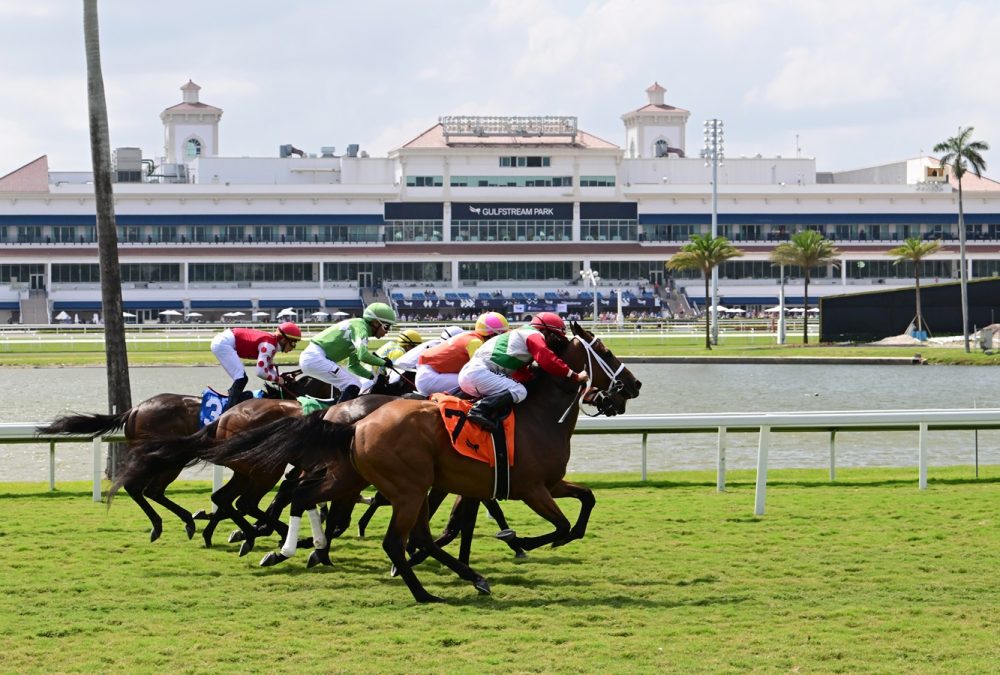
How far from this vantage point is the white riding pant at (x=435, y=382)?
376 inches

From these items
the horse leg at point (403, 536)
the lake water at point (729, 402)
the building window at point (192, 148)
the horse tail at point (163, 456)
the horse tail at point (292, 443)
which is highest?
the building window at point (192, 148)

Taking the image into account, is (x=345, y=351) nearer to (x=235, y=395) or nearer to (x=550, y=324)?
(x=235, y=395)

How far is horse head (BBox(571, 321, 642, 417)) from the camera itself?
8.91 m

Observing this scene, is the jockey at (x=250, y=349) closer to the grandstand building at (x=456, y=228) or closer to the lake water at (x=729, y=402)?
the lake water at (x=729, y=402)

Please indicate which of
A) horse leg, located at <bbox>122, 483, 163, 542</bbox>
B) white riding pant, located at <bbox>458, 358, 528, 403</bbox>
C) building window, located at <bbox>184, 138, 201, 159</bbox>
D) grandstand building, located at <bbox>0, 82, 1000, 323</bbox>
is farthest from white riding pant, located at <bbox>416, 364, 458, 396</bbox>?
building window, located at <bbox>184, 138, 201, 159</bbox>

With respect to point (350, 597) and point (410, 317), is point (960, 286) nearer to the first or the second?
point (410, 317)

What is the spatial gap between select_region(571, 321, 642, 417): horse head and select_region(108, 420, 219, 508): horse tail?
7.87 ft

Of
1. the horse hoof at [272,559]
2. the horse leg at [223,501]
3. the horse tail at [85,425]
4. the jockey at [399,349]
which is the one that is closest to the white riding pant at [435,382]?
the jockey at [399,349]

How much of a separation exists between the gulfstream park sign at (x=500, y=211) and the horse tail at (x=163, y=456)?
78821mm

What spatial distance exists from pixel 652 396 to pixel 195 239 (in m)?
60.6

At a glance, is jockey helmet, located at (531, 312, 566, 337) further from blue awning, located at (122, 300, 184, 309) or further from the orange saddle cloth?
blue awning, located at (122, 300, 184, 309)

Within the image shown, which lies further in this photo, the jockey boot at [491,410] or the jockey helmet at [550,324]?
the jockey helmet at [550,324]

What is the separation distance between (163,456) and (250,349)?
1.90 meters

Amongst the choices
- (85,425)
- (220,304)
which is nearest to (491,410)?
(85,425)
